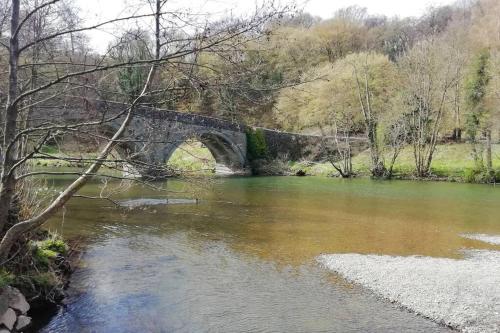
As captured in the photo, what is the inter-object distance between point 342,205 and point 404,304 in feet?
42.3

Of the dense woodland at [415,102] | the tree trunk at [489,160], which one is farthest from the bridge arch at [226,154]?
the tree trunk at [489,160]

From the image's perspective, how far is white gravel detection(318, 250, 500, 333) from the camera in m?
7.78

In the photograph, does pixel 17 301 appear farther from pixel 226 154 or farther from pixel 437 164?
pixel 226 154

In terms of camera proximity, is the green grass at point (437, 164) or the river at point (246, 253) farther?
the green grass at point (437, 164)

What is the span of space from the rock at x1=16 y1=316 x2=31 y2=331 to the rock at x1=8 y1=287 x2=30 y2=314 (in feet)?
0.33

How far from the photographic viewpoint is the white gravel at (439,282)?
778cm

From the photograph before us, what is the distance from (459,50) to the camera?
3653 centimetres

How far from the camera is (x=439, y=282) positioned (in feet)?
30.9

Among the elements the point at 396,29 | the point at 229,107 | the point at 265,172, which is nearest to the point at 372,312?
the point at 229,107

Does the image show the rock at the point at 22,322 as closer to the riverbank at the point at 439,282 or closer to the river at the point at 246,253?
the river at the point at 246,253

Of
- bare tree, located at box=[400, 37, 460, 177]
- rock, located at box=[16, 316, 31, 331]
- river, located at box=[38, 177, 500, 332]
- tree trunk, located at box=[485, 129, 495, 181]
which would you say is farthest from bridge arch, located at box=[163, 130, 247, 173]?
rock, located at box=[16, 316, 31, 331]

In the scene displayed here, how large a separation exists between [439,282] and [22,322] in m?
7.40

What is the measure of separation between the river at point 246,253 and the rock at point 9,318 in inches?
32.2

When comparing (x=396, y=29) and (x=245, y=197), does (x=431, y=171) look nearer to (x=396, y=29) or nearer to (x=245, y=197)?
(x=245, y=197)
